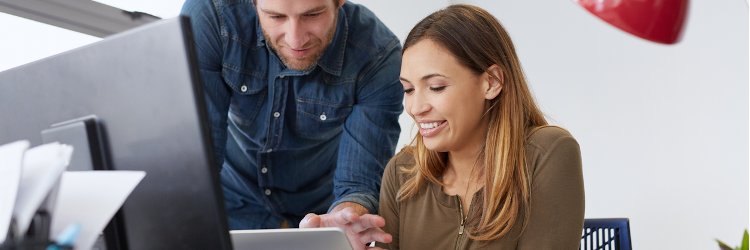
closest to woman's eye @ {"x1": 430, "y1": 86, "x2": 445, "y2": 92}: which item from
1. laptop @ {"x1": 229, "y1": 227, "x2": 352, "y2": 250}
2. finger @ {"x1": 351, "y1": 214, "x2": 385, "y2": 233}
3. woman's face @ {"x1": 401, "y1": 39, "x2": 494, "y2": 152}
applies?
woman's face @ {"x1": 401, "y1": 39, "x2": 494, "y2": 152}

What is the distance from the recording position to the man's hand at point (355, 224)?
4.35ft

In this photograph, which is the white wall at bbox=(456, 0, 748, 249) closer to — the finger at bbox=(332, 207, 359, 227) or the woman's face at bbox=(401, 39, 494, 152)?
the woman's face at bbox=(401, 39, 494, 152)

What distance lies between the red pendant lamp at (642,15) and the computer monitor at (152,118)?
0.32 m

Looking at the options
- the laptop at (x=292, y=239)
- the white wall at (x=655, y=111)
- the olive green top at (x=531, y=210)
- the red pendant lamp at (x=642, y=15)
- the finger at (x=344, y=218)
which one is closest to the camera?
the red pendant lamp at (x=642, y=15)

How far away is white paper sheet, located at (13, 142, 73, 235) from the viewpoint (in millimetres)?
667

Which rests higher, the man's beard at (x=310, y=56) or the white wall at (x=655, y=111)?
the man's beard at (x=310, y=56)

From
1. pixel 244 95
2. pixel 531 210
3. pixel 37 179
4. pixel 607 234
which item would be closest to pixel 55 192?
pixel 37 179

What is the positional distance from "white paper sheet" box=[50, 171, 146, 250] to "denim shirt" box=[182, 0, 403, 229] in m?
1.07

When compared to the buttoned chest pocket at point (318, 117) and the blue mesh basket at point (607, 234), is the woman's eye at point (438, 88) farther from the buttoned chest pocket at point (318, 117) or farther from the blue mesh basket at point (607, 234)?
the blue mesh basket at point (607, 234)

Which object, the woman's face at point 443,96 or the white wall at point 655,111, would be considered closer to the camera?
the woman's face at point 443,96

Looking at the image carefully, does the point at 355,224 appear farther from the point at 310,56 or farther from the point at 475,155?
the point at 310,56

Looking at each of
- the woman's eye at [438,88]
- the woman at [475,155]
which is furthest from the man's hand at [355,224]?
the woman's eye at [438,88]

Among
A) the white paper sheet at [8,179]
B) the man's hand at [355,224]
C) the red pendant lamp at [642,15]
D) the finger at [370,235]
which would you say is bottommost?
the finger at [370,235]

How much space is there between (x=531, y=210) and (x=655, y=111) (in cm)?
201
